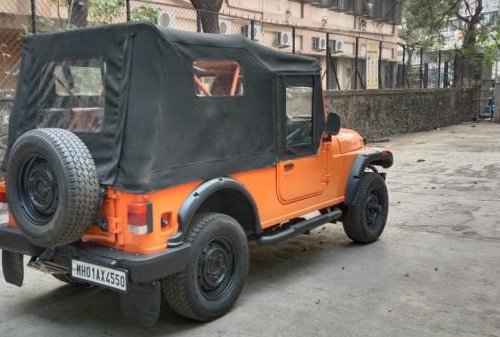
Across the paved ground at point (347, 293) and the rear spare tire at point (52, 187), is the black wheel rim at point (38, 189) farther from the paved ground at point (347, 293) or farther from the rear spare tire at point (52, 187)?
the paved ground at point (347, 293)

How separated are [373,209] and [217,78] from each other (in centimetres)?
280

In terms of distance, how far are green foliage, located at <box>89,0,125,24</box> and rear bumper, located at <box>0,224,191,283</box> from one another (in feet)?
20.4

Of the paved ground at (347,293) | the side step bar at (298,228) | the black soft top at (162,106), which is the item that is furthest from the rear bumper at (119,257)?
the side step bar at (298,228)

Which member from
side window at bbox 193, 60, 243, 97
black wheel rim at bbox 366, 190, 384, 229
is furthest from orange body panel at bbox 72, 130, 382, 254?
side window at bbox 193, 60, 243, 97

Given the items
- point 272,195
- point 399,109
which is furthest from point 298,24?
point 272,195

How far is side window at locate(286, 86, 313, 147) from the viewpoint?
207 inches

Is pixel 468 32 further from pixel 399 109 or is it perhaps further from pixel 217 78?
pixel 217 78

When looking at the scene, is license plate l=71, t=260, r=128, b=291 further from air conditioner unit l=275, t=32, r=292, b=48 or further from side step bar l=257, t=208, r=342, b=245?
air conditioner unit l=275, t=32, r=292, b=48

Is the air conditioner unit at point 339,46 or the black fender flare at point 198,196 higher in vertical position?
the air conditioner unit at point 339,46

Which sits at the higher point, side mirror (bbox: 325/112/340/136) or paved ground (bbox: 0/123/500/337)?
side mirror (bbox: 325/112/340/136)

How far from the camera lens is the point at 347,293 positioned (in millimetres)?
4996

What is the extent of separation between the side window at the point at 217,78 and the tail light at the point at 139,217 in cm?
98

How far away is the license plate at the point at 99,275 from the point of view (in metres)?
3.76

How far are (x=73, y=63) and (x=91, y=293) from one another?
1.95 m
